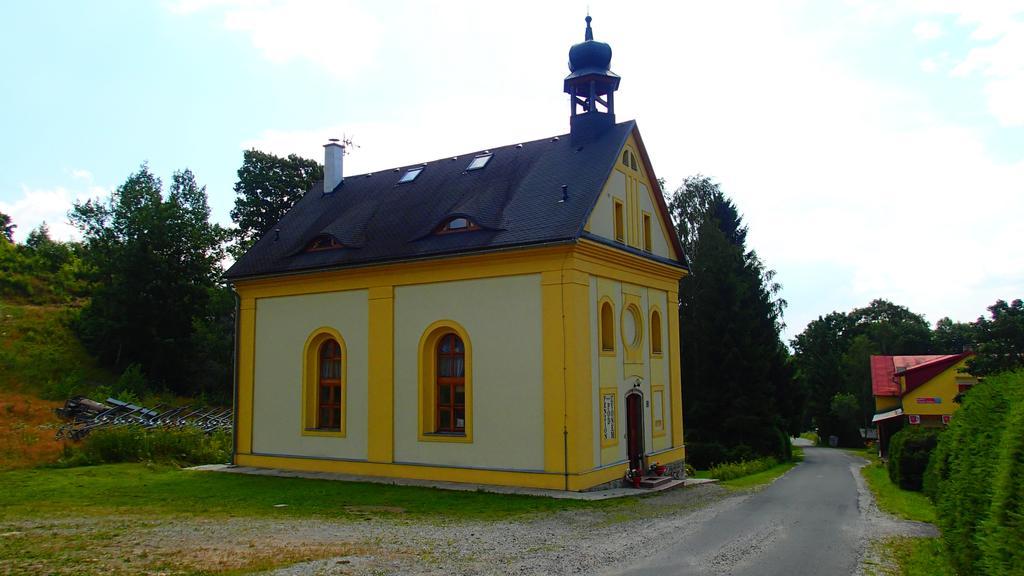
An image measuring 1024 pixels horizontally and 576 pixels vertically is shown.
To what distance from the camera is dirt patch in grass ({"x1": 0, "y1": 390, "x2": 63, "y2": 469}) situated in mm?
21172

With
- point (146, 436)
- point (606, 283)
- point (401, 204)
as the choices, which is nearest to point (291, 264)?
point (401, 204)

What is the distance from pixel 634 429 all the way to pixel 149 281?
3158 cm

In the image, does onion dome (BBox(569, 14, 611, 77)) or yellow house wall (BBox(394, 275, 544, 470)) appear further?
onion dome (BBox(569, 14, 611, 77))

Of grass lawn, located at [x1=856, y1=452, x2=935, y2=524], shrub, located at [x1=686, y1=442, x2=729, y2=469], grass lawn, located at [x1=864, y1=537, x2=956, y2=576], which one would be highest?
grass lawn, located at [x1=864, y1=537, x2=956, y2=576]

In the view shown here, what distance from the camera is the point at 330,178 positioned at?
1016 inches

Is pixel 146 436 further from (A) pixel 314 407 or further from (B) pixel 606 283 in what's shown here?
(B) pixel 606 283

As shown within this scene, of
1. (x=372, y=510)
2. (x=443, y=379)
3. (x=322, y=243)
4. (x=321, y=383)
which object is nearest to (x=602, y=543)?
(x=372, y=510)

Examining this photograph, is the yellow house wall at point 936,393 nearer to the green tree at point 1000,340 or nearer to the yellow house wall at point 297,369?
the green tree at point 1000,340

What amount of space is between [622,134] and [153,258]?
3065 centimetres

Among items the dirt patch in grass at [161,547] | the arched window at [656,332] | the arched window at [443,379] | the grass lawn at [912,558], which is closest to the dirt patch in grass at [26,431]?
the dirt patch in grass at [161,547]

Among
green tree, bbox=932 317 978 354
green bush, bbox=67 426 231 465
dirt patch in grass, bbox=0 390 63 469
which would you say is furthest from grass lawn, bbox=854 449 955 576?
green tree, bbox=932 317 978 354

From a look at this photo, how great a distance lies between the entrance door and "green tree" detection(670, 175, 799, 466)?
639 inches

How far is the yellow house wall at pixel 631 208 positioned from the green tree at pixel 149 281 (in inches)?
1122

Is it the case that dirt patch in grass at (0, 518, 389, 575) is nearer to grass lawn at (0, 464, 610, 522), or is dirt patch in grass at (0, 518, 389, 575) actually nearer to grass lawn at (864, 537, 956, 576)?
grass lawn at (0, 464, 610, 522)
